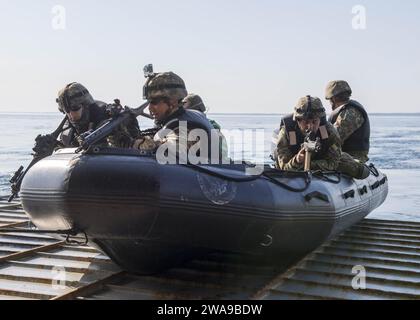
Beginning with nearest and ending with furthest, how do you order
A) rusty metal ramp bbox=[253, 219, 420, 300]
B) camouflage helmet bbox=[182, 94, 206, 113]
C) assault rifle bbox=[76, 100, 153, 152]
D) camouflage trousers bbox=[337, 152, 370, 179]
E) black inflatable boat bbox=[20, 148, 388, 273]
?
black inflatable boat bbox=[20, 148, 388, 273] → assault rifle bbox=[76, 100, 153, 152] → rusty metal ramp bbox=[253, 219, 420, 300] → camouflage trousers bbox=[337, 152, 370, 179] → camouflage helmet bbox=[182, 94, 206, 113]

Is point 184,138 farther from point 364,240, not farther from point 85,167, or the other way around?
point 364,240

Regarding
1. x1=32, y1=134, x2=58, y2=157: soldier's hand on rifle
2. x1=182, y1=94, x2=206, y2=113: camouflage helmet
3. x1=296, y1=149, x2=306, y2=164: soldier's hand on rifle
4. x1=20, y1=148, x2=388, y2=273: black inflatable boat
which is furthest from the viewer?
x1=182, y1=94, x2=206, y2=113: camouflage helmet

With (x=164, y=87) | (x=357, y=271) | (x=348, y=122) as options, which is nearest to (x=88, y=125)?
(x=164, y=87)

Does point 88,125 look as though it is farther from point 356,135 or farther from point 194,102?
point 356,135

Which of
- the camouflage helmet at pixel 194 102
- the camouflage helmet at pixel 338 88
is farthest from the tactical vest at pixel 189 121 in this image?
the camouflage helmet at pixel 338 88

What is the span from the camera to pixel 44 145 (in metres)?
4.95

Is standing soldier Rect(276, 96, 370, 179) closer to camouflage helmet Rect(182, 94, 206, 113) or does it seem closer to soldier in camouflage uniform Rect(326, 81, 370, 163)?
soldier in camouflage uniform Rect(326, 81, 370, 163)

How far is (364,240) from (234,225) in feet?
8.70

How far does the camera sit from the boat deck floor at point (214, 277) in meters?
4.04

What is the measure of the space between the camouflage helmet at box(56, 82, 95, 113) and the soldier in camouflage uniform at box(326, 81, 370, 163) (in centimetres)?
323

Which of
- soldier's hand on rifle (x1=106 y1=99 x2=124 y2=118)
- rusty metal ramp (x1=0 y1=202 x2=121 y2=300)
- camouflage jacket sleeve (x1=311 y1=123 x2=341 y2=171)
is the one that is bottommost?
rusty metal ramp (x1=0 y1=202 x2=121 y2=300)

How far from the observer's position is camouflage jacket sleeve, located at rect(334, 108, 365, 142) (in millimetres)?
7078

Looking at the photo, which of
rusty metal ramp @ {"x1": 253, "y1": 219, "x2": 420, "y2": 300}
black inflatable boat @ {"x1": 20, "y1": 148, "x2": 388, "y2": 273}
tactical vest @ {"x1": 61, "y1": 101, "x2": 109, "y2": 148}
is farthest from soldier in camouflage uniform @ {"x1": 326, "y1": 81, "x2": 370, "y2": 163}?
tactical vest @ {"x1": 61, "y1": 101, "x2": 109, "y2": 148}

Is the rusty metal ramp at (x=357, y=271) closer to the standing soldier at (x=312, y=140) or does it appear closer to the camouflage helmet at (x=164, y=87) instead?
the standing soldier at (x=312, y=140)
